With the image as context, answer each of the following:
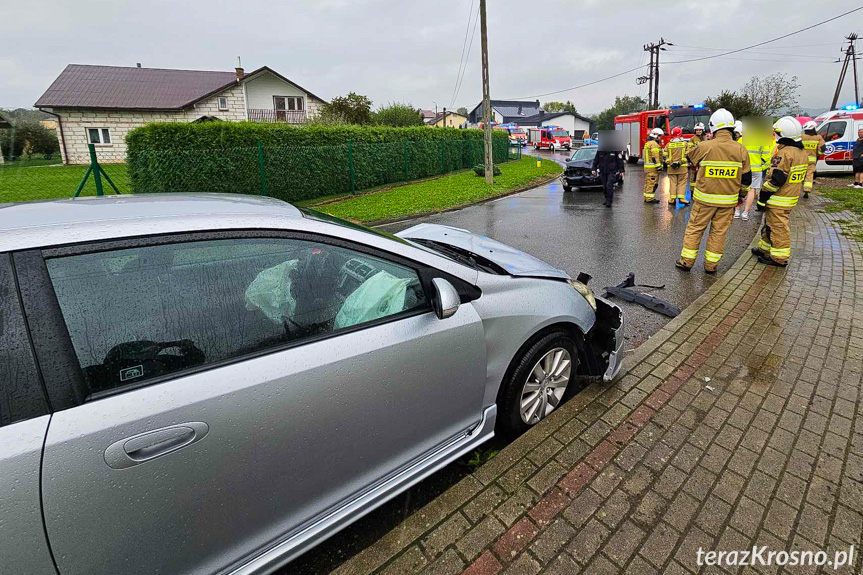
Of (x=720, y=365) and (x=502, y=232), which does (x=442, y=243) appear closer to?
(x=720, y=365)

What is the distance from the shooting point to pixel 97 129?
30.2m

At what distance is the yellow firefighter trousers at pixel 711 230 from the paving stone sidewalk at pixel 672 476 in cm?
214

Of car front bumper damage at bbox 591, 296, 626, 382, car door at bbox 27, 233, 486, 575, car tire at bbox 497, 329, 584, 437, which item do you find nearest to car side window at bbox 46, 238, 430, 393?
car door at bbox 27, 233, 486, 575

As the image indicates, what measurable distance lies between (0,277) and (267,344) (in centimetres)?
76

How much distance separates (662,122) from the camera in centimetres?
2442

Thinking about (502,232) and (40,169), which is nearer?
(502,232)

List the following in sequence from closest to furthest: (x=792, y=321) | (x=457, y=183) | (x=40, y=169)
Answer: (x=792, y=321)
(x=40, y=169)
(x=457, y=183)

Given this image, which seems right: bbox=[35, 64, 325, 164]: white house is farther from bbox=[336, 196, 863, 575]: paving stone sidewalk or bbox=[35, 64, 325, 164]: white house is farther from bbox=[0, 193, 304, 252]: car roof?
bbox=[336, 196, 863, 575]: paving stone sidewalk

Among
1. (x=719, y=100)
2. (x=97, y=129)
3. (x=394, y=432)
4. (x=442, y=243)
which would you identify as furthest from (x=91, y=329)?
(x=719, y=100)

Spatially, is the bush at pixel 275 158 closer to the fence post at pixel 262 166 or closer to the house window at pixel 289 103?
the fence post at pixel 262 166

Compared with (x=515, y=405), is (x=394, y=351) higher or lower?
higher

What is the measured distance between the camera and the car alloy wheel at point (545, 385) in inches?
103

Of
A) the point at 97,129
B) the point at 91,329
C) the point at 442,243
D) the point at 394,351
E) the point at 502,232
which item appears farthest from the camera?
the point at 97,129

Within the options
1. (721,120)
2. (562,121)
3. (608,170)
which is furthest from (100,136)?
(562,121)
